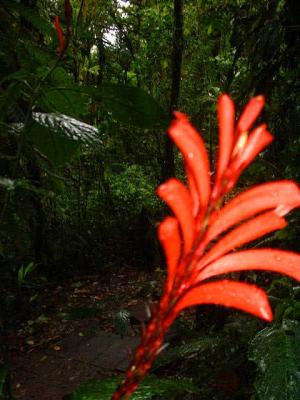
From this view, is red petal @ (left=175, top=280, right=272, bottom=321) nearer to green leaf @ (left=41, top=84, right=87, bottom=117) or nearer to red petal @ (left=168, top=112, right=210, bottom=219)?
red petal @ (left=168, top=112, right=210, bottom=219)

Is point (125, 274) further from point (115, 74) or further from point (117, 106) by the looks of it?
point (117, 106)

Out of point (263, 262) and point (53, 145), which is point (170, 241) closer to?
point (263, 262)

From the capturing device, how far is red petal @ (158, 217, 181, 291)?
32 cm

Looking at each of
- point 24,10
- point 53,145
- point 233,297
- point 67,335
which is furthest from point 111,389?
point 67,335

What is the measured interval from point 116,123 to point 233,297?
6.49 metres

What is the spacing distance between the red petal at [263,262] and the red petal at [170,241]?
1.3 inches

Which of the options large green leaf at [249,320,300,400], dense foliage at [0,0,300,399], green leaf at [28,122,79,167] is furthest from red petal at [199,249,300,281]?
large green leaf at [249,320,300,400]

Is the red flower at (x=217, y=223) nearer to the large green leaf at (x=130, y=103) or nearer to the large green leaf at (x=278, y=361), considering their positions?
the large green leaf at (x=130, y=103)

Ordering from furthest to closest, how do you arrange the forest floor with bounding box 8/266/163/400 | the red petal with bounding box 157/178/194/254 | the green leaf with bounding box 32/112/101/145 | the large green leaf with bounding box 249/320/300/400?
the forest floor with bounding box 8/266/163/400, the large green leaf with bounding box 249/320/300/400, the green leaf with bounding box 32/112/101/145, the red petal with bounding box 157/178/194/254

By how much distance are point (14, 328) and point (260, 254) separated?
4484mm

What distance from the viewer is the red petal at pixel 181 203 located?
0.97 ft

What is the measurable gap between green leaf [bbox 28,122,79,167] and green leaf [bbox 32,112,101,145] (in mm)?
46

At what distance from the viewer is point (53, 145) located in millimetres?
843

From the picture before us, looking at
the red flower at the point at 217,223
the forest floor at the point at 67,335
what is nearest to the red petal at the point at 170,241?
the red flower at the point at 217,223
